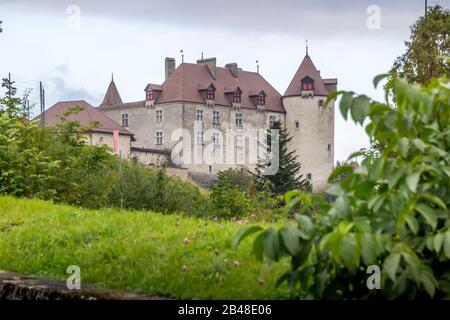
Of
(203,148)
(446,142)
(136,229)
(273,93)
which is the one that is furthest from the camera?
(273,93)

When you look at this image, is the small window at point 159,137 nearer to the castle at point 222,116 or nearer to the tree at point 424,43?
the castle at point 222,116

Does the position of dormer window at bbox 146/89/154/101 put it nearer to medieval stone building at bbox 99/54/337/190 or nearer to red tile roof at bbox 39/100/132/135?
medieval stone building at bbox 99/54/337/190

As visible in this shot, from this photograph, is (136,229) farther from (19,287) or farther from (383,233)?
(383,233)

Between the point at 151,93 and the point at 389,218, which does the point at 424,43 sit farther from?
the point at 151,93

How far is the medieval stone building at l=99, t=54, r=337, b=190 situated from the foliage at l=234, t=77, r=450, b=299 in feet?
224

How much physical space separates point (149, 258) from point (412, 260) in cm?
280

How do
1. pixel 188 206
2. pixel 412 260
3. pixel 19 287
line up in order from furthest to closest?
pixel 188 206
pixel 19 287
pixel 412 260

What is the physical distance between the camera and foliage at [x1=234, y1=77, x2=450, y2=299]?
4.03 meters

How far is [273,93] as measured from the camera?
277 ft

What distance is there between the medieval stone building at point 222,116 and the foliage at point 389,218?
2691 inches

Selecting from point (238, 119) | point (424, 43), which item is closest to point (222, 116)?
point (238, 119)

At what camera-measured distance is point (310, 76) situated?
273ft
